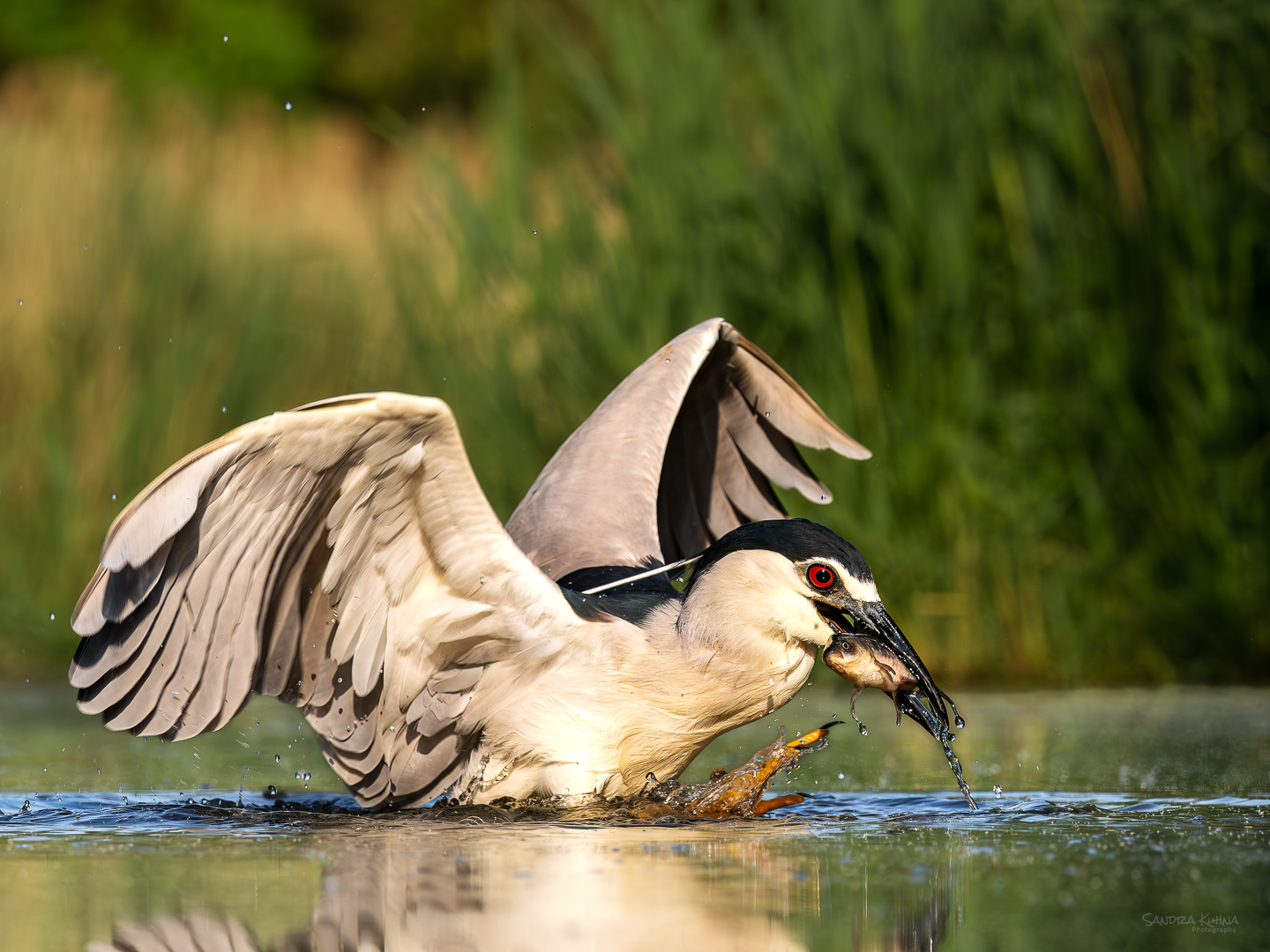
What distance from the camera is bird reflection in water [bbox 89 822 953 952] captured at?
2602mm

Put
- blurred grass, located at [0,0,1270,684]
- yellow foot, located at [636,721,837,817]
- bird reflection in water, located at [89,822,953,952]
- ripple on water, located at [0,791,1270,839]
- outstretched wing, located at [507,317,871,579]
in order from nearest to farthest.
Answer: bird reflection in water, located at [89,822,953,952] → ripple on water, located at [0,791,1270,839] → yellow foot, located at [636,721,837,817] → outstretched wing, located at [507,317,871,579] → blurred grass, located at [0,0,1270,684]

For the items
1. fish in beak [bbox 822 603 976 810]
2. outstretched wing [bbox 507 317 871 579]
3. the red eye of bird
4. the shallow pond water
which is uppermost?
outstretched wing [bbox 507 317 871 579]

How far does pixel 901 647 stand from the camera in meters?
3.96

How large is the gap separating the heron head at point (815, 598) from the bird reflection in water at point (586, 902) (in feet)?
1.97

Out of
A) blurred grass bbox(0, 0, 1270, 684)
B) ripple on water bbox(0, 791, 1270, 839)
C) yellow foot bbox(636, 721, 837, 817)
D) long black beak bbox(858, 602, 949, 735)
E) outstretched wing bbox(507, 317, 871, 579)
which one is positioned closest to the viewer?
ripple on water bbox(0, 791, 1270, 839)

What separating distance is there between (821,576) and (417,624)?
0.97 meters

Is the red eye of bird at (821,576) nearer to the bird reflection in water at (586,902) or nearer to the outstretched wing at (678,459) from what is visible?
the bird reflection in water at (586,902)

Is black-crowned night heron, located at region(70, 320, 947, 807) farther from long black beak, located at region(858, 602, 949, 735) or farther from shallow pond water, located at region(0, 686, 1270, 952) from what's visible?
shallow pond water, located at region(0, 686, 1270, 952)

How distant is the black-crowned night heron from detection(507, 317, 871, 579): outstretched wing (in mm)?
688

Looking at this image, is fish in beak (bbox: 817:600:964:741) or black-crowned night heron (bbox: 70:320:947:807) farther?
fish in beak (bbox: 817:600:964:741)
